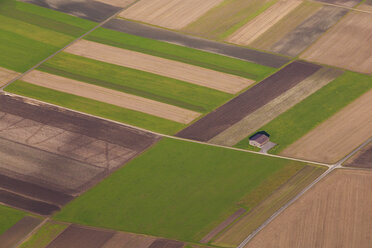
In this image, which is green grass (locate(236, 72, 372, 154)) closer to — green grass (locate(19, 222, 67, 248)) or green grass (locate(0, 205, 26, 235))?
green grass (locate(19, 222, 67, 248))

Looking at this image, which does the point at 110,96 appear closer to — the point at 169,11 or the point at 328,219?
the point at 169,11

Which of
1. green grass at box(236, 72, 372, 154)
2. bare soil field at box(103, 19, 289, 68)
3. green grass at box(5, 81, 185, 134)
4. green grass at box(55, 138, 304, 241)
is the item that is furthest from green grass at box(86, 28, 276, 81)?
green grass at box(55, 138, 304, 241)

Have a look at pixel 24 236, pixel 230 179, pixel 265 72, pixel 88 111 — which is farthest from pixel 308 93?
pixel 24 236

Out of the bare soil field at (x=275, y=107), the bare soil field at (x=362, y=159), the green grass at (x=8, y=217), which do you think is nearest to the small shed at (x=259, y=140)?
the bare soil field at (x=275, y=107)

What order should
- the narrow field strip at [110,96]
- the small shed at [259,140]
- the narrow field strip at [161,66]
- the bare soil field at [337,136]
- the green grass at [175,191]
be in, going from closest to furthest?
1. the green grass at [175,191]
2. the bare soil field at [337,136]
3. the small shed at [259,140]
4. the narrow field strip at [110,96]
5. the narrow field strip at [161,66]

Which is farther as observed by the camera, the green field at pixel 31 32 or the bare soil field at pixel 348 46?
the green field at pixel 31 32

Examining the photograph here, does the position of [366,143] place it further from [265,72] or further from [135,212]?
[135,212]

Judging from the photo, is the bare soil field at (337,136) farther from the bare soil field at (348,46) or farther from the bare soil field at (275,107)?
the bare soil field at (348,46)
